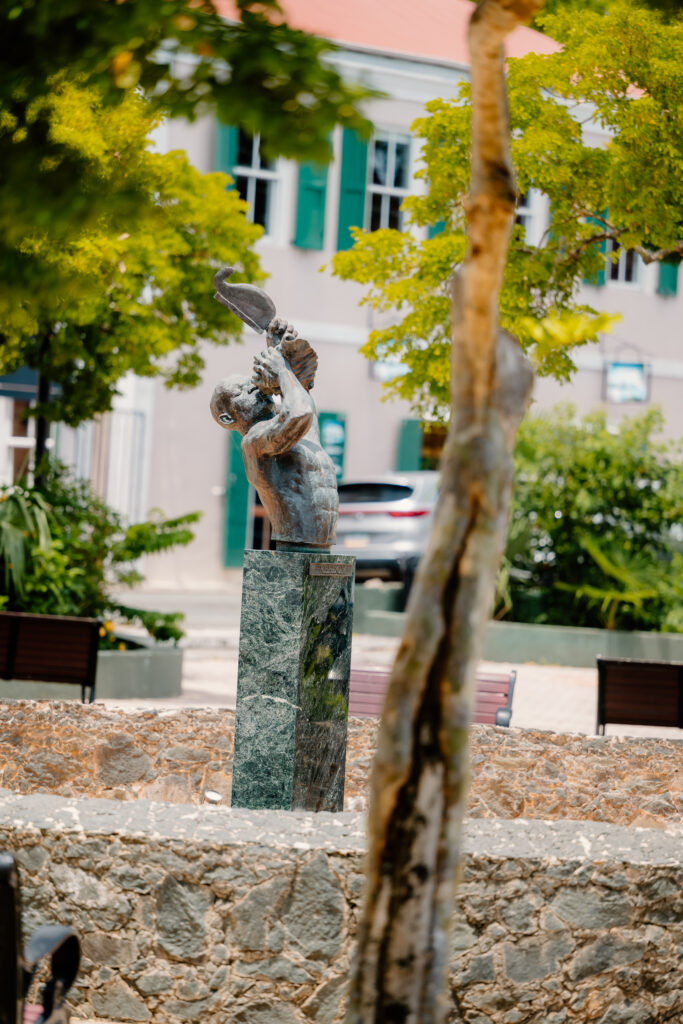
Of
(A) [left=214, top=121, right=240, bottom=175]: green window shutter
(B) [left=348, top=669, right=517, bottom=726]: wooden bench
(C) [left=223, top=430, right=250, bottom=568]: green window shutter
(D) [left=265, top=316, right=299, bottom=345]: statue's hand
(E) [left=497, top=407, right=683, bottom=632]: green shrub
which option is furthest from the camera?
(C) [left=223, top=430, right=250, bottom=568]: green window shutter

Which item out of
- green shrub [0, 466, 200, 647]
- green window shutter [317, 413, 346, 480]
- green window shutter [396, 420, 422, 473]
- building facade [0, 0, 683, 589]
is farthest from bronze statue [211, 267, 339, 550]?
green window shutter [396, 420, 422, 473]

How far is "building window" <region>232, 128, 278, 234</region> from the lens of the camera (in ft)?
62.9

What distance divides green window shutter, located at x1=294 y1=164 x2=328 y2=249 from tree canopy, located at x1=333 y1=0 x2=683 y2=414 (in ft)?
32.9

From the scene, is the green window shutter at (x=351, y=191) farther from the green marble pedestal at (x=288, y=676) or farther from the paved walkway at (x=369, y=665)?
the green marble pedestal at (x=288, y=676)

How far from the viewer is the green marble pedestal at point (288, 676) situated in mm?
5090

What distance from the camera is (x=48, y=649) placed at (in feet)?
27.3

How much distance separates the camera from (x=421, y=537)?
15.0 metres

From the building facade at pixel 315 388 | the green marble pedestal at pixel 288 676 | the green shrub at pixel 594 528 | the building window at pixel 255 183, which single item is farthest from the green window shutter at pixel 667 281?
the green marble pedestal at pixel 288 676

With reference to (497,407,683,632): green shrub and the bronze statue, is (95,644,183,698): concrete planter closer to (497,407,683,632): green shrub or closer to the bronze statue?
the bronze statue

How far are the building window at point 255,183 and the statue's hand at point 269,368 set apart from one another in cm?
1422

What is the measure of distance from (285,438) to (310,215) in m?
14.5

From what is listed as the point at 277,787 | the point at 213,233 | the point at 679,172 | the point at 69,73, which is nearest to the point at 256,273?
the point at 213,233

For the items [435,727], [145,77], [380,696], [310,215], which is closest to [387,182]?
[310,215]

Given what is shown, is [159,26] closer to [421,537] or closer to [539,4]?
[539,4]
